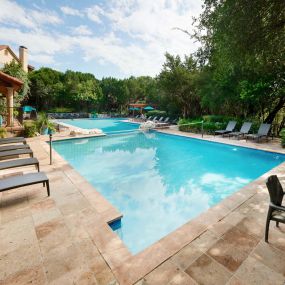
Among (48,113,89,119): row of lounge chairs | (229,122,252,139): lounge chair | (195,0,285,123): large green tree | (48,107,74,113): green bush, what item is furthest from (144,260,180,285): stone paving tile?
(48,107,74,113): green bush

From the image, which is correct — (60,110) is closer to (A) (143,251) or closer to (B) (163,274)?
(A) (143,251)

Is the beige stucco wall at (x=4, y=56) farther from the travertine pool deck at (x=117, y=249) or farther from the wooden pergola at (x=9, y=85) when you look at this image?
the travertine pool deck at (x=117, y=249)

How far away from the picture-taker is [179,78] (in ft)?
Result: 62.5

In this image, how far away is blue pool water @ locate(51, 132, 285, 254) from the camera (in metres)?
4.80

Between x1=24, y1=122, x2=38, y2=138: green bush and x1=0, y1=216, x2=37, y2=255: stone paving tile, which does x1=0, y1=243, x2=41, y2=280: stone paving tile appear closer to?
x1=0, y1=216, x2=37, y2=255: stone paving tile

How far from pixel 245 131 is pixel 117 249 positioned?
1243 centimetres

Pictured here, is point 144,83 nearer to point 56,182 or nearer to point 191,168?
point 191,168

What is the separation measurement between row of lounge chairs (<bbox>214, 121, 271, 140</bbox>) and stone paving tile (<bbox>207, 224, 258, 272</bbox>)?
1023 cm

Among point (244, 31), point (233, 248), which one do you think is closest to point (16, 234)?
point (233, 248)

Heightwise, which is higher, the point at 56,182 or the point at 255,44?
the point at 255,44

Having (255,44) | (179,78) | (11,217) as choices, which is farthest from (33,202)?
(179,78)

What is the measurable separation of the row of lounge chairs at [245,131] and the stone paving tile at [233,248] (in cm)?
1023

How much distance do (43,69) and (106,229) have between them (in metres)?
38.5

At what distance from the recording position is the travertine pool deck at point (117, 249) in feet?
7.38
